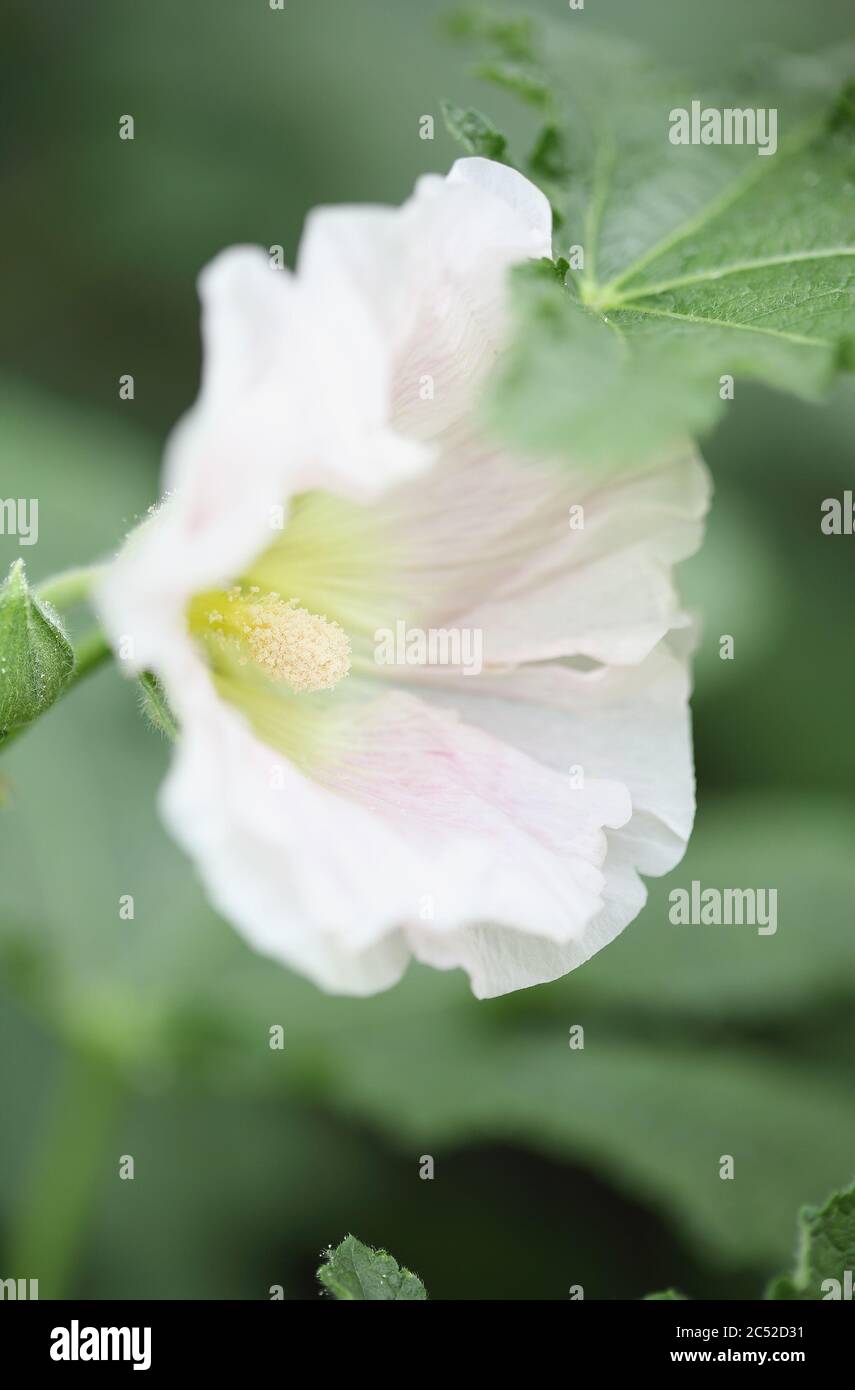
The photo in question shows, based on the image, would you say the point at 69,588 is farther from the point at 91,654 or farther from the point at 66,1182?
the point at 66,1182

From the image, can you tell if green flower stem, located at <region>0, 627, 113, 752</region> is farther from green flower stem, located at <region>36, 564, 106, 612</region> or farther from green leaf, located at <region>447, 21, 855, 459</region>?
green leaf, located at <region>447, 21, 855, 459</region>

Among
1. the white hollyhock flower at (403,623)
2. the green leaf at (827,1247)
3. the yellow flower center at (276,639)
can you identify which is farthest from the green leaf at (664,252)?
the green leaf at (827,1247)

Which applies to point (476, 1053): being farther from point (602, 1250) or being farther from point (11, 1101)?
point (11, 1101)

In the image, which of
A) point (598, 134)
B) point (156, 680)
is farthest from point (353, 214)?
point (598, 134)

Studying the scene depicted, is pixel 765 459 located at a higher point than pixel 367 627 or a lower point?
higher

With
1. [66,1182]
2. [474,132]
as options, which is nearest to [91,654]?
[474,132]

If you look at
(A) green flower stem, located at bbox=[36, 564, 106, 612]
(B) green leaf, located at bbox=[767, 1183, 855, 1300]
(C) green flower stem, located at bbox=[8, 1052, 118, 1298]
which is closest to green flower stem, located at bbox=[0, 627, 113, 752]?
(A) green flower stem, located at bbox=[36, 564, 106, 612]
